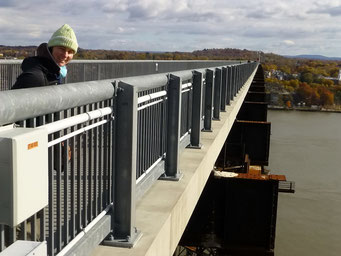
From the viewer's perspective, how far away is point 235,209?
10.0m

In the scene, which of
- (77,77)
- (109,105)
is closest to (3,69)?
(77,77)

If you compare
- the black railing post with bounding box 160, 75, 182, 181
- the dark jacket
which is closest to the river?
the black railing post with bounding box 160, 75, 182, 181

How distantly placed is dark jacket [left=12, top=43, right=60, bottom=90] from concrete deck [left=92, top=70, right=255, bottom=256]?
1.13m

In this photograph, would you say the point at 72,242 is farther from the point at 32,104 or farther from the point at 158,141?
the point at 158,141

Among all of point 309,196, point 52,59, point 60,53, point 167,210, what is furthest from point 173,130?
point 309,196

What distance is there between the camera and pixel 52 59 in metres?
3.65

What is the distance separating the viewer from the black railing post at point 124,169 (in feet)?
10.6

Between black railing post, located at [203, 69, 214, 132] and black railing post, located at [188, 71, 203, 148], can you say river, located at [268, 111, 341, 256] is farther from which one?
black railing post, located at [188, 71, 203, 148]

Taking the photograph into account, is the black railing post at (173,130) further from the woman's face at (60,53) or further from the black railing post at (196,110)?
the black railing post at (196,110)

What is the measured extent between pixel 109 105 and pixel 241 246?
281 inches

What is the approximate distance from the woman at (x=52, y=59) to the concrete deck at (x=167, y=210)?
1159mm

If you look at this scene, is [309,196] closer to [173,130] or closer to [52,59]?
[173,130]

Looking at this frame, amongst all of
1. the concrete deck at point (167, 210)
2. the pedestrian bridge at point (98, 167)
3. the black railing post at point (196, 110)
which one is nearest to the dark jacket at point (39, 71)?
the pedestrian bridge at point (98, 167)

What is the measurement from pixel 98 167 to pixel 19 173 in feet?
5.24
